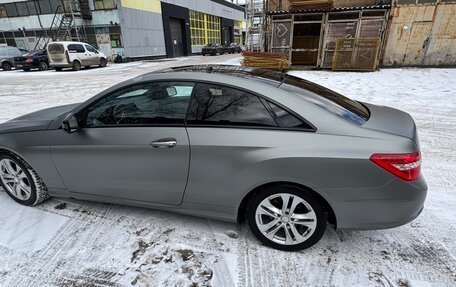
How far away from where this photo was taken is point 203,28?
4112 centimetres

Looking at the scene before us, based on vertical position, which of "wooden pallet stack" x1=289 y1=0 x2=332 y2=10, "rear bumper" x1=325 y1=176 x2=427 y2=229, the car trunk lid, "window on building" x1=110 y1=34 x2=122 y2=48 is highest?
"wooden pallet stack" x1=289 y1=0 x2=332 y2=10

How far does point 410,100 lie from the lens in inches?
297

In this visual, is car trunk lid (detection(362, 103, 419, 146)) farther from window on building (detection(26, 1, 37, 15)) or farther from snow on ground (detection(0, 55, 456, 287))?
window on building (detection(26, 1, 37, 15))

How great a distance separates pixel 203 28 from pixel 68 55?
87.0ft

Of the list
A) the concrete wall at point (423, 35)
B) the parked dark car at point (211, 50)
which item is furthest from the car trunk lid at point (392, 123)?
the parked dark car at point (211, 50)

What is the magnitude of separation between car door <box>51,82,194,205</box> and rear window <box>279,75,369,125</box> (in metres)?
0.94

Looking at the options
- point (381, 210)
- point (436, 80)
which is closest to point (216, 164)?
point (381, 210)

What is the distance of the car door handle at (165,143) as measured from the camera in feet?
7.63

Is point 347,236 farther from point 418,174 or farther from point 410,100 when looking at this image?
point 410,100

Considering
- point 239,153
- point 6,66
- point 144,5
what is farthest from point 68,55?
point 239,153

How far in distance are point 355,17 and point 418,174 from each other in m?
15.1

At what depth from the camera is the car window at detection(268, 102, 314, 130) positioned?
7.02 ft

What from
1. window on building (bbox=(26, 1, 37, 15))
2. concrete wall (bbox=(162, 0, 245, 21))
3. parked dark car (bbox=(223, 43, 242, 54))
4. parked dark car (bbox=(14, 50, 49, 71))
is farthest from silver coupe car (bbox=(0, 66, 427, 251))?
parked dark car (bbox=(223, 43, 242, 54))

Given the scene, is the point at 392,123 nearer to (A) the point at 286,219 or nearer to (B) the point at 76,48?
(A) the point at 286,219
